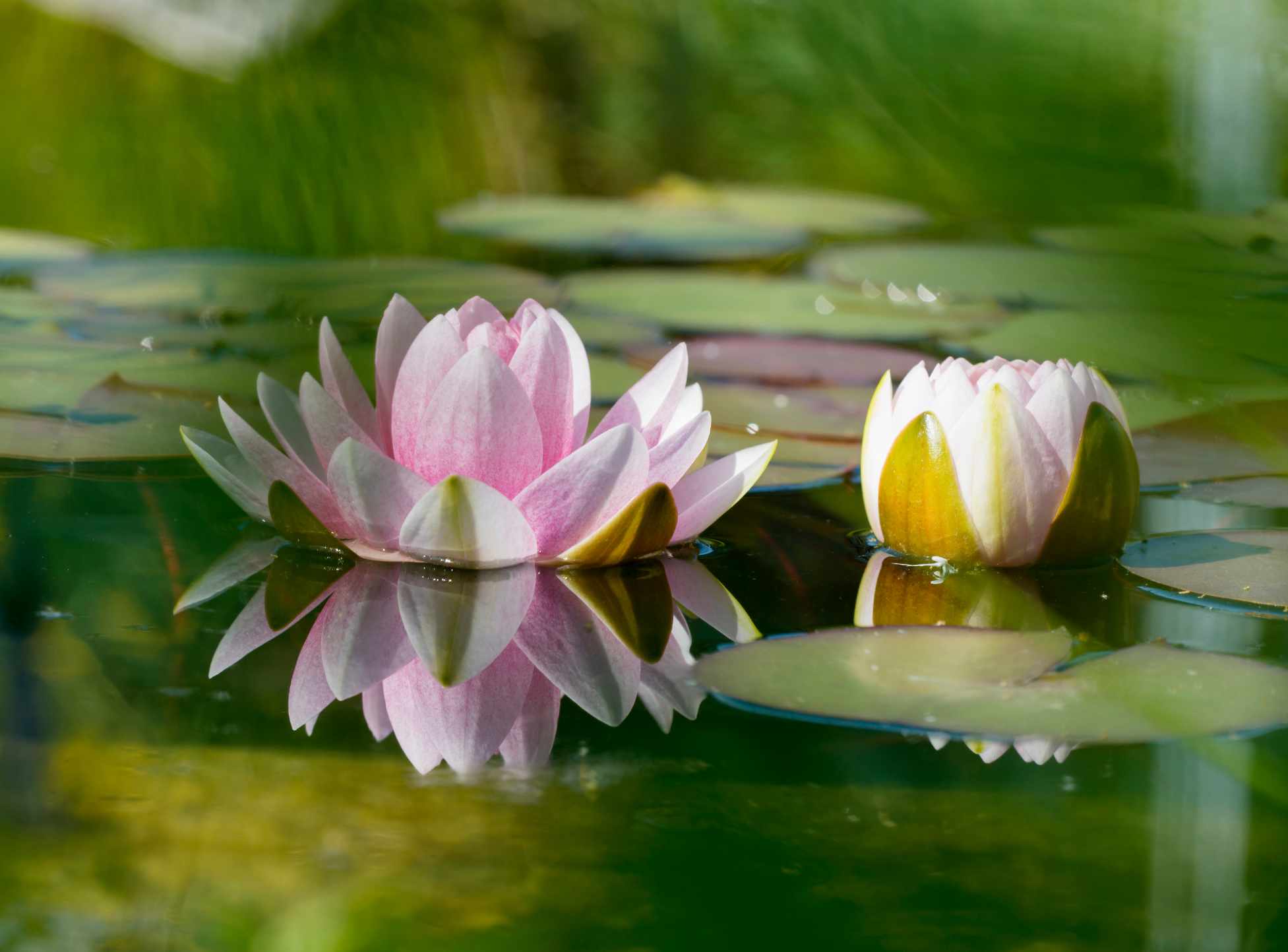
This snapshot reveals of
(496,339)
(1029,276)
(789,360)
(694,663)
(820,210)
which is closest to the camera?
(694,663)

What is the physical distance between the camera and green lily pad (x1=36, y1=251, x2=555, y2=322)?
1597 mm

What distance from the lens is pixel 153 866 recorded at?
0.45m

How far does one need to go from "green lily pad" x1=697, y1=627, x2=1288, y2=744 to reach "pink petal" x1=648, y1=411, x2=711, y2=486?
15 cm

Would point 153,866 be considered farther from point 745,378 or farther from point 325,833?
point 745,378

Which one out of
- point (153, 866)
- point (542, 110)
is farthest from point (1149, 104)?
point (542, 110)

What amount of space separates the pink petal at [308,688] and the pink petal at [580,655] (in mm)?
98

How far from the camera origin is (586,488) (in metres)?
0.72

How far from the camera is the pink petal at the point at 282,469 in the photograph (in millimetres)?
753

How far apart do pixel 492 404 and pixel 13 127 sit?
3022 millimetres

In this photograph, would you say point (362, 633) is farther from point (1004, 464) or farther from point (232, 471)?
point (1004, 464)

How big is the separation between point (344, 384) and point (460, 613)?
19cm

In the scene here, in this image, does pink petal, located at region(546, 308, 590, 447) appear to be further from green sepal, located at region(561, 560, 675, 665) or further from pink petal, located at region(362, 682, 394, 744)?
pink petal, located at region(362, 682, 394, 744)

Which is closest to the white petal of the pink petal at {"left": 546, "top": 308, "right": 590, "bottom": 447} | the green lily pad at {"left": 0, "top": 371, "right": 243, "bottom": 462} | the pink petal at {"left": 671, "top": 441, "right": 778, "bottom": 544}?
the pink petal at {"left": 671, "top": 441, "right": 778, "bottom": 544}

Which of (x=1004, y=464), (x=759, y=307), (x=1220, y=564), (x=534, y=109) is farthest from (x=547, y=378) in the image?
(x=534, y=109)
